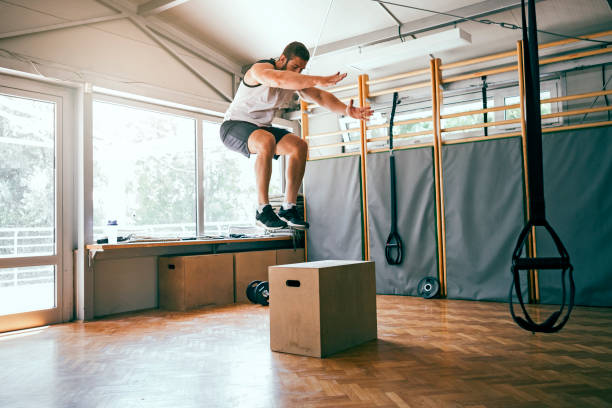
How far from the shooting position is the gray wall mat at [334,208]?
19.1 ft

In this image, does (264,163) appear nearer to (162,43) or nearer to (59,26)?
(59,26)

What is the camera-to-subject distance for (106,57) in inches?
186

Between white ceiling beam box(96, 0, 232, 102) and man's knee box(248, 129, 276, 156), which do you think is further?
white ceiling beam box(96, 0, 232, 102)

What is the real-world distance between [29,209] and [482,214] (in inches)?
181

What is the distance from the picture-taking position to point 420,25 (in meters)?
5.38

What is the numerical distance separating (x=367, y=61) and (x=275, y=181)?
261 centimetres

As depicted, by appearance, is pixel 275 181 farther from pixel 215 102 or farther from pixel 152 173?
pixel 152 173

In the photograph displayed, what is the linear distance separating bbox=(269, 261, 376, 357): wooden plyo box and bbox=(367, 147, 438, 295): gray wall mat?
2.22m

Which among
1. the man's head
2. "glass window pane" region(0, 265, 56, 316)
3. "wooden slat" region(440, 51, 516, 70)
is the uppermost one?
"wooden slat" region(440, 51, 516, 70)

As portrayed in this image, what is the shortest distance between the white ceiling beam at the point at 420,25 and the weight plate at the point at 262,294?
3.06 metres

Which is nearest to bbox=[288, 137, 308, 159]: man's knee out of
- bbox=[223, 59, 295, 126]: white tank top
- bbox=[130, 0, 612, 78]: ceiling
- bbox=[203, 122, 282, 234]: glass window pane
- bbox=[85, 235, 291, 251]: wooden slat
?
bbox=[223, 59, 295, 126]: white tank top

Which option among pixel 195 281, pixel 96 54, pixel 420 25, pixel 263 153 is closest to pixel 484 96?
pixel 420 25

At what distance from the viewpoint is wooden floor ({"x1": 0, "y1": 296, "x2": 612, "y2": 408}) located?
2.16 meters

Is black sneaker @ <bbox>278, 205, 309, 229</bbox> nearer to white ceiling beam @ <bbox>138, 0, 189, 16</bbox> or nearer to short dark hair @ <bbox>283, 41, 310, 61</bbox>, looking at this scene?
short dark hair @ <bbox>283, 41, 310, 61</bbox>
